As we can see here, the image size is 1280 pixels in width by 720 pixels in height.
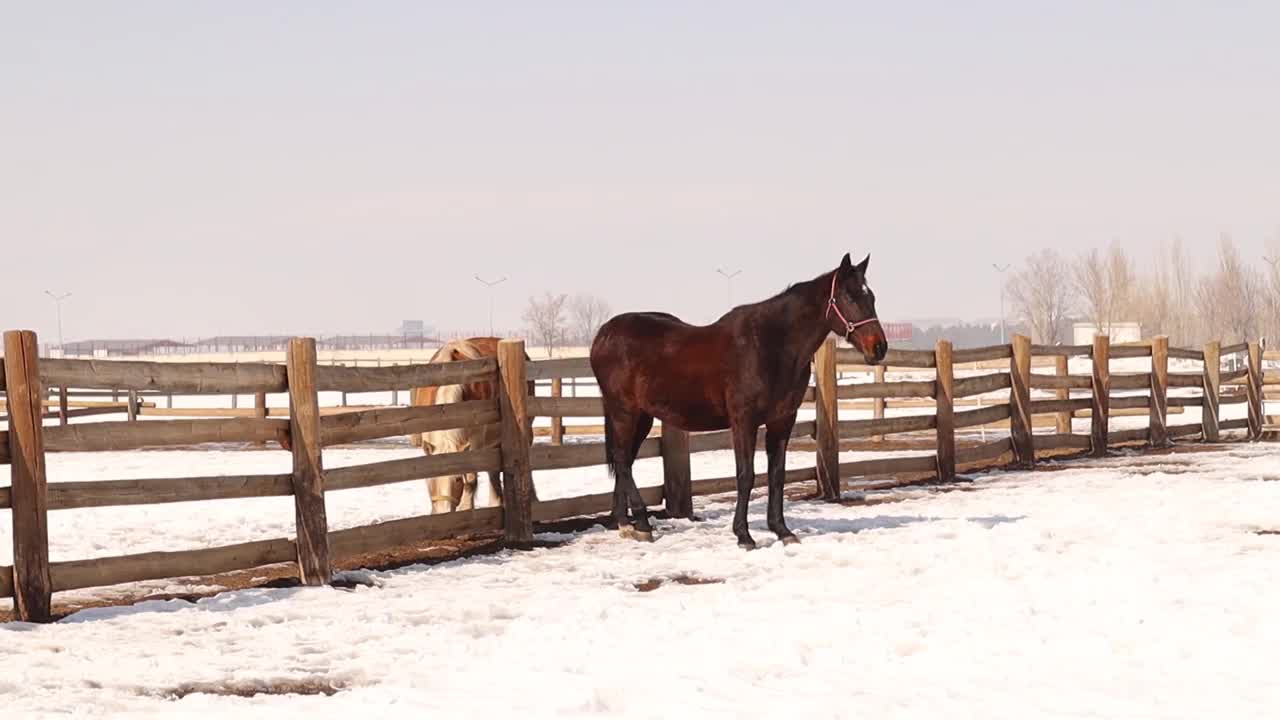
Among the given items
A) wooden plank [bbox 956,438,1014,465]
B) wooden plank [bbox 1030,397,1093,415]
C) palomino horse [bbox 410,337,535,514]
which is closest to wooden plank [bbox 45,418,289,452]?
palomino horse [bbox 410,337,535,514]

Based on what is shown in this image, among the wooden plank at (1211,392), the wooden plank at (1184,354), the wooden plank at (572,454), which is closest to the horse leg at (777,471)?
the wooden plank at (572,454)

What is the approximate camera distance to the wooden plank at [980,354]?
1563cm

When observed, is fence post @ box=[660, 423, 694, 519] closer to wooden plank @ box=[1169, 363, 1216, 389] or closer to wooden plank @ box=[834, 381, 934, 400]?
wooden plank @ box=[834, 381, 934, 400]

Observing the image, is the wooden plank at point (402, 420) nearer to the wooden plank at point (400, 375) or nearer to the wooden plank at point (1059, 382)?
the wooden plank at point (400, 375)

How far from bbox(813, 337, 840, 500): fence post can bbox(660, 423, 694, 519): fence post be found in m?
1.99

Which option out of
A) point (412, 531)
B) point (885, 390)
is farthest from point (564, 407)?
point (885, 390)

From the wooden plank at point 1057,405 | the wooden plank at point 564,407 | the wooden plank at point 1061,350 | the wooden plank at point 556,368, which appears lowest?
the wooden plank at point 1057,405

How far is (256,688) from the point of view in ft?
18.7

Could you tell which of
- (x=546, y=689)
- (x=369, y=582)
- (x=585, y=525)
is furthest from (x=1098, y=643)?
(x=585, y=525)

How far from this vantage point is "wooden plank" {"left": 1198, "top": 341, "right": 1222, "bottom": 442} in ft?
68.2

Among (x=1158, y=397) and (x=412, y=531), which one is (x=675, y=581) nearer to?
(x=412, y=531)

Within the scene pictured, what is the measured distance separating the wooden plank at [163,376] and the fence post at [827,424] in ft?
18.9

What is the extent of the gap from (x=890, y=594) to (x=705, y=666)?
1979 millimetres

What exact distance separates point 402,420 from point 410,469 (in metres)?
0.32
